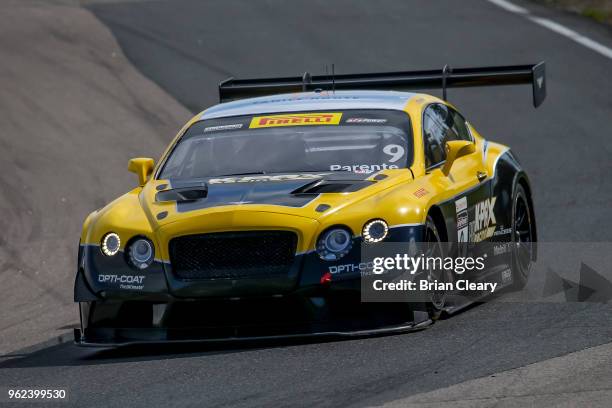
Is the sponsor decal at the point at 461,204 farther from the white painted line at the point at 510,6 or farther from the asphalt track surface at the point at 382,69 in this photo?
the white painted line at the point at 510,6

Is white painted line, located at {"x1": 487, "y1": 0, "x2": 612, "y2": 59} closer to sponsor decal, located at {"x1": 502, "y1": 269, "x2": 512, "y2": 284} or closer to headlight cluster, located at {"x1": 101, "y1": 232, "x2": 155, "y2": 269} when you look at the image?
sponsor decal, located at {"x1": 502, "y1": 269, "x2": 512, "y2": 284}

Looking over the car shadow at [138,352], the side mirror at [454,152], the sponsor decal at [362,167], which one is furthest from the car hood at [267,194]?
the car shadow at [138,352]

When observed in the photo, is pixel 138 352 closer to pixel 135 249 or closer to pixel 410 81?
pixel 135 249

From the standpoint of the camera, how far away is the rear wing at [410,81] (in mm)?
10945

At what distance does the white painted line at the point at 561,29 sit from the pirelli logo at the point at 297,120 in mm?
11775

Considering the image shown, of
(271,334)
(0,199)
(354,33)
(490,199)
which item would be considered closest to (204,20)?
(354,33)

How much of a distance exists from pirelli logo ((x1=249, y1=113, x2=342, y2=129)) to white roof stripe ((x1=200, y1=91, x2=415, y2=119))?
0.37 ft

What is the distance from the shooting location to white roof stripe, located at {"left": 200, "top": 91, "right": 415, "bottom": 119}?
9.63 meters

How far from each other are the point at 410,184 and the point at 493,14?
52.9 ft

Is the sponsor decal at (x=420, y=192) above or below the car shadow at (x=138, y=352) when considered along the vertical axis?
above

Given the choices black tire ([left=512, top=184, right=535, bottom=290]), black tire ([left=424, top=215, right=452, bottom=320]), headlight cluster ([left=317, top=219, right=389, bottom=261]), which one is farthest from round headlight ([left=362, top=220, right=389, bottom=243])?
black tire ([left=512, top=184, right=535, bottom=290])

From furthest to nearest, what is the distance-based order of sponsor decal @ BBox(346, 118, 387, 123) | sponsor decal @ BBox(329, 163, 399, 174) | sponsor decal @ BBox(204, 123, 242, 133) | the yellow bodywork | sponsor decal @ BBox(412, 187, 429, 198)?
sponsor decal @ BBox(204, 123, 242, 133) → sponsor decal @ BBox(346, 118, 387, 123) → sponsor decal @ BBox(329, 163, 399, 174) → sponsor decal @ BBox(412, 187, 429, 198) → the yellow bodywork

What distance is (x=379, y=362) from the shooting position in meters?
7.15

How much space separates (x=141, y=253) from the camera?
26.5 ft
